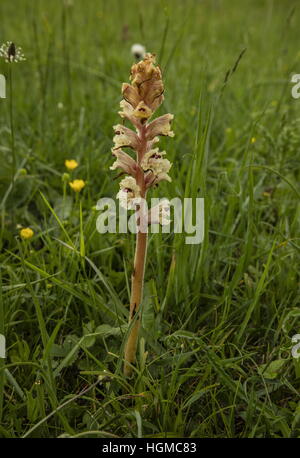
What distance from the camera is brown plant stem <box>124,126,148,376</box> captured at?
146cm

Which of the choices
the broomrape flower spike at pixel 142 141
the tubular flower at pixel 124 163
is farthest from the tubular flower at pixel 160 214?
the tubular flower at pixel 124 163

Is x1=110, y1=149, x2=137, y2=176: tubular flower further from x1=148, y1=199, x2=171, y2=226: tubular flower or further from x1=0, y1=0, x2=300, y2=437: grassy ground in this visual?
x1=0, y1=0, x2=300, y2=437: grassy ground

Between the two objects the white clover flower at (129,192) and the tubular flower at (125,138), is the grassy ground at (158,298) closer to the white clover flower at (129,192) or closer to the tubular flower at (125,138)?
the white clover flower at (129,192)

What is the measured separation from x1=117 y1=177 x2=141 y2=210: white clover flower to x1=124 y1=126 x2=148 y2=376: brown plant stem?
2 centimetres

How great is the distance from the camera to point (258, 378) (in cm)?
171

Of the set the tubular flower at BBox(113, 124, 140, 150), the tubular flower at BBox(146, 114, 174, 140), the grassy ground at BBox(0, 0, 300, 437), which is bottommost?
the grassy ground at BBox(0, 0, 300, 437)

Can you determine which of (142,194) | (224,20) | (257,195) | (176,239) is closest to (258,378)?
(176,239)

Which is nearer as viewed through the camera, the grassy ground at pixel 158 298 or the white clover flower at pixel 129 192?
the white clover flower at pixel 129 192

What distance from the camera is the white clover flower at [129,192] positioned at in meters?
1.46

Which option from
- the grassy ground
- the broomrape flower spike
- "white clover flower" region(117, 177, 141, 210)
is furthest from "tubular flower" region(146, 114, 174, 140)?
the grassy ground

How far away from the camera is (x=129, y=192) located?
1.49 meters

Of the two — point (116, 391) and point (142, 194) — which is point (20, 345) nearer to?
point (116, 391)

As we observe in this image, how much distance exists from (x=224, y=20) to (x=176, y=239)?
6.24 m

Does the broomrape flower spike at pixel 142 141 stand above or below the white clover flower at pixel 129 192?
above
